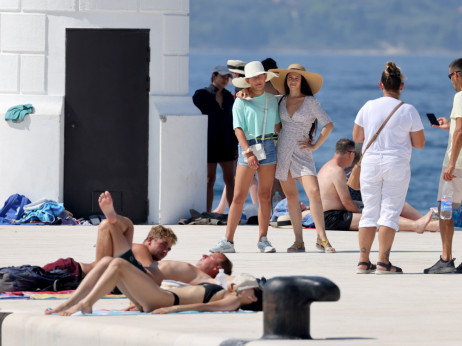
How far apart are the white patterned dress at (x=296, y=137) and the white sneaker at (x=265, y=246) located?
63 centimetres

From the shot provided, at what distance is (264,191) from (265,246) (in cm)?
54

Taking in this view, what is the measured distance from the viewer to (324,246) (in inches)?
548

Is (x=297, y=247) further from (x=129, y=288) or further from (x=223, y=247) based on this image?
(x=129, y=288)

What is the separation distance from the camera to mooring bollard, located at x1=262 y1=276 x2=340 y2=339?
8.44 m

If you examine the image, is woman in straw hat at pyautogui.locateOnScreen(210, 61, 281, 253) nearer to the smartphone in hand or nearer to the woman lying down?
the smartphone in hand

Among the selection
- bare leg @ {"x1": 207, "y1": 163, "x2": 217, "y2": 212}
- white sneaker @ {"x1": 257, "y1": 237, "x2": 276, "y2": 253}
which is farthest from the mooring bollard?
bare leg @ {"x1": 207, "y1": 163, "x2": 217, "y2": 212}

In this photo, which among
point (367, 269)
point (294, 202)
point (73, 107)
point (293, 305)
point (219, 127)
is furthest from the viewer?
point (219, 127)

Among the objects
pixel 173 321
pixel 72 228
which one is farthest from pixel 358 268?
pixel 72 228

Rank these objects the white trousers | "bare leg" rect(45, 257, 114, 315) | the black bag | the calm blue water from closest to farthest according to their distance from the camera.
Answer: "bare leg" rect(45, 257, 114, 315), the black bag, the white trousers, the calm blue water

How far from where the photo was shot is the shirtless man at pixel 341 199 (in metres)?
15.4

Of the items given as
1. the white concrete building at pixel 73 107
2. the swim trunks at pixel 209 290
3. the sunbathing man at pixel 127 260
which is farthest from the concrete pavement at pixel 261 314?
the white concrete building at pixel 73 107

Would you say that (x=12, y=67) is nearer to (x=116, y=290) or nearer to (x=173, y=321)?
(x=116, y=290)

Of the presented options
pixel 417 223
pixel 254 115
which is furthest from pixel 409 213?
pixel 254 115

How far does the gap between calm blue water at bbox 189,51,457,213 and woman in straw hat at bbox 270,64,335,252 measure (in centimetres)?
3618
